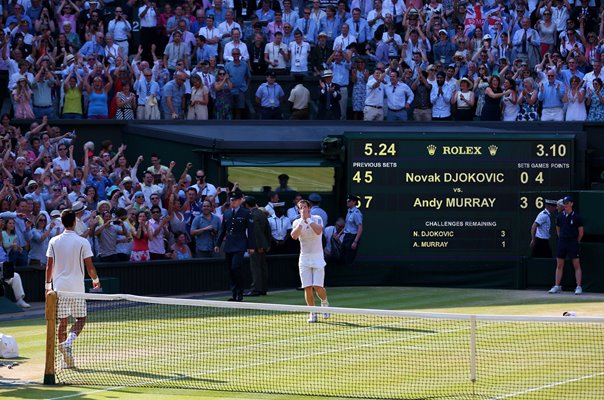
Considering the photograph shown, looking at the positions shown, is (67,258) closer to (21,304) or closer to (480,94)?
(21,304)

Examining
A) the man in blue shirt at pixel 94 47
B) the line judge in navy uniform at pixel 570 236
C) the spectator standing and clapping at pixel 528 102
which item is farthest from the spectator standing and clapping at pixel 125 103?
the line judge in navy uniform at pixel 570 236

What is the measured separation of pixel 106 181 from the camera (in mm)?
23656

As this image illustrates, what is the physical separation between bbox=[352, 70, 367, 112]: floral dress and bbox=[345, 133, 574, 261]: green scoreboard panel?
3199 mm

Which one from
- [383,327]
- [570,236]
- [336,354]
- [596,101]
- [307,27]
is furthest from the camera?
[307,27]

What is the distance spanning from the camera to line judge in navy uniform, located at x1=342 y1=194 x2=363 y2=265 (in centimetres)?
2380

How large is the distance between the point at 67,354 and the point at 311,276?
5134 millimetres

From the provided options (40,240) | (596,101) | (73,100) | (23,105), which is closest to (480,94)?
(596,101)

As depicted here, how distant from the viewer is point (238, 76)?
1077 inches

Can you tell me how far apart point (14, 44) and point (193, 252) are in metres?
6.86

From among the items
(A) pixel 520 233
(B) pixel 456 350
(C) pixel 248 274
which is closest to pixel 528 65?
(A) pixel 520 233

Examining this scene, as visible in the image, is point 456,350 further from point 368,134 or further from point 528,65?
point 528,65

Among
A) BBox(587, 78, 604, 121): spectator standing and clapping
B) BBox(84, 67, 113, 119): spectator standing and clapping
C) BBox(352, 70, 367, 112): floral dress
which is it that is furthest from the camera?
BBox(352, 70, 367, 112): floral dress

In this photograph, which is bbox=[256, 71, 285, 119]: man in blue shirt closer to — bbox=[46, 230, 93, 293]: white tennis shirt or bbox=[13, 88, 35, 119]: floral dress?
bbox=[13, 88, 35, 119]: floral dress

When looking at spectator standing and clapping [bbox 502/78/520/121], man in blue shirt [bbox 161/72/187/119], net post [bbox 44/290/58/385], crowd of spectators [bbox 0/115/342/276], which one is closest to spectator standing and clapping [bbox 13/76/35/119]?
crowd of spectators [bbox 0/115/342/276]
